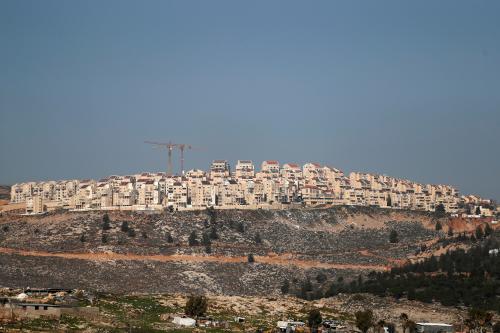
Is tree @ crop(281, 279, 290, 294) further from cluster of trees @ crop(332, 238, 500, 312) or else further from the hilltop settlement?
the hilltop settlement

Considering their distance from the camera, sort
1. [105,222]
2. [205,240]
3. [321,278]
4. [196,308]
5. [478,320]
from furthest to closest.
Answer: [105,222] < [205,240] < [321,278] < [196,308] < [478,320]

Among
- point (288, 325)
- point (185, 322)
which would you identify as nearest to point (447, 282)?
point (288, 325)

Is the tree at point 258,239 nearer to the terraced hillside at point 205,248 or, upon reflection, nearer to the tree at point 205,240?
the terraced hillside at point 205,248

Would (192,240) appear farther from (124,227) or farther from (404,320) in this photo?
(404,320)

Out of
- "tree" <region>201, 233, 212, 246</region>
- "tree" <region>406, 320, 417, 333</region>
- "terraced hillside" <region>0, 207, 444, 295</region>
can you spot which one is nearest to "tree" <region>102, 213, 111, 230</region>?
"terraced hillside" <region>0, 207, 444, 295</region>

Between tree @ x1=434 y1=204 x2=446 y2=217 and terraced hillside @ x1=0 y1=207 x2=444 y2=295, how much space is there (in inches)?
88.2

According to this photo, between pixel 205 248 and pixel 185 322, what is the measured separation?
49450 millimetres

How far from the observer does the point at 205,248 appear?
4601 inches

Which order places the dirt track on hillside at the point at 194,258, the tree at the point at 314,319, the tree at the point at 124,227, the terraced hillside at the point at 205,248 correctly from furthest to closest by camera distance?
1. the tree at the point at 124,227
2. the dirt track on hillside at the point at 194,258
3. the terraced hillside at the point at 205,248
4. the tree at the point at 314,319

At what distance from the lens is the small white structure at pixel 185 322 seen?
67.1 meters

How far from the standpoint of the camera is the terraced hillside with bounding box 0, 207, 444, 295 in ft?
331

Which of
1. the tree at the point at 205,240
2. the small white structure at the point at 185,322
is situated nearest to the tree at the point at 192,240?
the tree at the point at 205,240

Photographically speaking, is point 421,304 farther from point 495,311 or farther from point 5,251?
point 5,251

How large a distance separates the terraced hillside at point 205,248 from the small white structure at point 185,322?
24.3m
